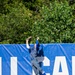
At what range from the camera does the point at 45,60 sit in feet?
41.9

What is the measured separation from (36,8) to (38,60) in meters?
17.4

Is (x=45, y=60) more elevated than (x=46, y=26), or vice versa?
(x=46, y=26)

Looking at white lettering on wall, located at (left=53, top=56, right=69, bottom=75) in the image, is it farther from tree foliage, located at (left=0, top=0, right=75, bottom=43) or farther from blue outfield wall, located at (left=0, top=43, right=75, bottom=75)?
tree foliage, located at (left=0, top=0, right=75, bottom=43)

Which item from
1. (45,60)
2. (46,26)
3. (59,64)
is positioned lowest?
(59,64)

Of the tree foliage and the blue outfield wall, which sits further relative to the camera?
the tree foliage

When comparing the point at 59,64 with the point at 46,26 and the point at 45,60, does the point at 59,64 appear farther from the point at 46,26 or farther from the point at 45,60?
the point at 46,26

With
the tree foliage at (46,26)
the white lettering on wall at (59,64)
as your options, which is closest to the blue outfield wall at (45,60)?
the white lettering on wall at (59,64)

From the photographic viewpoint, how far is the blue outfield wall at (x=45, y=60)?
500 inches

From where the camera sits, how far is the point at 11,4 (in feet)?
94.5

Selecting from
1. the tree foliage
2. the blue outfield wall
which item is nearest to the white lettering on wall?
the blue outfield wall

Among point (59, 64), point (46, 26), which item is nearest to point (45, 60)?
point (59, 64)

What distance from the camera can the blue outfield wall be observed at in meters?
12.7

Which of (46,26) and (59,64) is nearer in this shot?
(59,64)

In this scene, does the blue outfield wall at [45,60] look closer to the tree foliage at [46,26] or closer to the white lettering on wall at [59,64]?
the white lettering on wall at [59,64]
